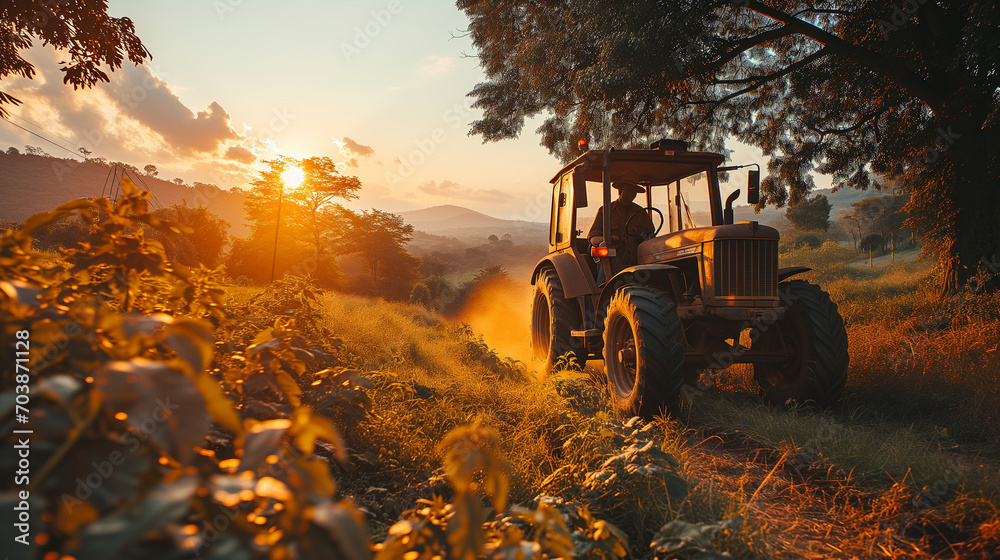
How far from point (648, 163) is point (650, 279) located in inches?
58.8

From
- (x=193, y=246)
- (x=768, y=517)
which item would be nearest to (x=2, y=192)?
(x=193, y=246)

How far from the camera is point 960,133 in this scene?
6.21m

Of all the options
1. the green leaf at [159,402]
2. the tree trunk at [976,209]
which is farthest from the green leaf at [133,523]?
the tree trunk at [976,209]

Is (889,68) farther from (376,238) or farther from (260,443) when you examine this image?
(376,238)

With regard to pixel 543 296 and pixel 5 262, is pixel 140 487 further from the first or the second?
pixel 543 296

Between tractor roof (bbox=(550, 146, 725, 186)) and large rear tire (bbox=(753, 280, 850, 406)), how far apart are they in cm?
164

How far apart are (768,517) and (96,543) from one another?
9.16 feet

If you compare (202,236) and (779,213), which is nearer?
(202,236)

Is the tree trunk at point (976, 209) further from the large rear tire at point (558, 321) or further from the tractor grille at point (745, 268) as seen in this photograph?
the large rear tire at point (558, 321)

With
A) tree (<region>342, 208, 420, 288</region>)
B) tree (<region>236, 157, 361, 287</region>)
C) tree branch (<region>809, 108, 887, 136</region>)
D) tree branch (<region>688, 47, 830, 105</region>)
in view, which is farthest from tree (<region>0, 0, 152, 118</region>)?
tree (<region>342, 208, 420, 288</region>)

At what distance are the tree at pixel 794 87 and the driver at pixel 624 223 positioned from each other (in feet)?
6.28

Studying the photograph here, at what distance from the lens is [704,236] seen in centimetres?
409

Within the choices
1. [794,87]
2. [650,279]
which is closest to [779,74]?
[794,87]

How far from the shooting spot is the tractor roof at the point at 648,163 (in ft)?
15.9
